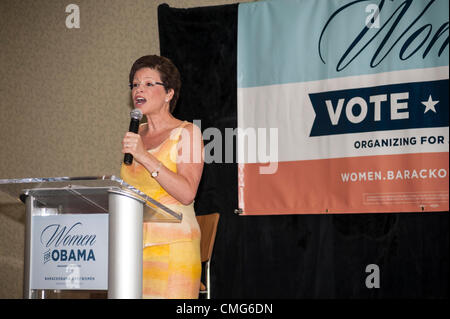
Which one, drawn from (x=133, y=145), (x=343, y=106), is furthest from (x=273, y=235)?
(x=133, y=145)

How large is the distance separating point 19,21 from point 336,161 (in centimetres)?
299

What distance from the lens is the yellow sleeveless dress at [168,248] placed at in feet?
7.06

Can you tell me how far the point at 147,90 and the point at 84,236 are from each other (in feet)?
3.30

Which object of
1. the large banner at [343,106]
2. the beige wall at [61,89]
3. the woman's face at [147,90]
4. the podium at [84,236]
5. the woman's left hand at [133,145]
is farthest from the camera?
the beige wall at [61,89]

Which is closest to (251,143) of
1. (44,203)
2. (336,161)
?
(336,161)

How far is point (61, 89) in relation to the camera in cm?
427

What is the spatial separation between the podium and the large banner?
1653mm

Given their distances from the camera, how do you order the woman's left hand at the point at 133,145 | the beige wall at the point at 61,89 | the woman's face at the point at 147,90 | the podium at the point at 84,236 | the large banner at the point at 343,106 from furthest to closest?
the beige wall at the point at 61,89, the large banner at the point at 343,106, the woman's face at the point at 147,90, the woman's left hand at the point at 133,145, the podium at the point at 84,236

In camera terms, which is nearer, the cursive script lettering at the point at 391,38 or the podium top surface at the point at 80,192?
the podium top surface at the point at 80,192

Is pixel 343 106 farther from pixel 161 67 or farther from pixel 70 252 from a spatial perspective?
pixel 70 252

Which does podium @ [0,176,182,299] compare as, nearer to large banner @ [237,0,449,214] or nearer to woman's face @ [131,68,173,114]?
woman's face @ [131,68,173,114]

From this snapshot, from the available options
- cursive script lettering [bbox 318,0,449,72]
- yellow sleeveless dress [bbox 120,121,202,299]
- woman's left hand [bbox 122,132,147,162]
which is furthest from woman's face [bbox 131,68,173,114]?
cursive script lettering [bbox 318,0,449,72]

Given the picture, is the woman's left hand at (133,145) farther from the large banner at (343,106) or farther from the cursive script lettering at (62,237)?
the large banner at (343,106)

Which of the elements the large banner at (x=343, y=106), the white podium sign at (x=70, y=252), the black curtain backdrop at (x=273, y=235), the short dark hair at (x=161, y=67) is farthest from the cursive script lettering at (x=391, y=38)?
the white podium sign at (x=70, y=252)
